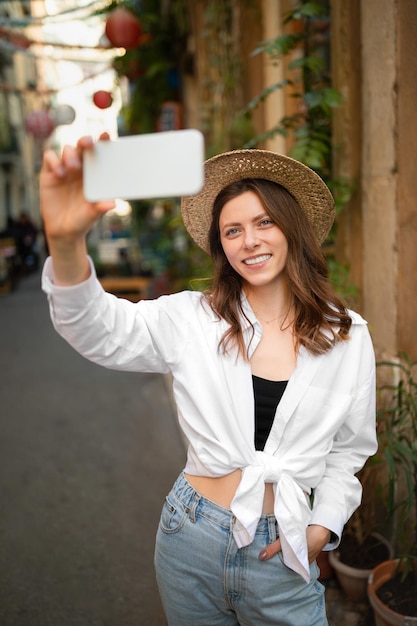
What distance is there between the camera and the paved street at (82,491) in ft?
9.68

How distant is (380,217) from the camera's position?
9.07ft

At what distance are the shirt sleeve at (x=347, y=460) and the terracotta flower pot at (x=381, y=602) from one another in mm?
705

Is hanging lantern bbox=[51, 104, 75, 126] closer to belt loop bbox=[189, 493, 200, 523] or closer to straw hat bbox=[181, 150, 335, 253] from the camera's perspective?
straw hat bbox=[181, 150, 335, 253]

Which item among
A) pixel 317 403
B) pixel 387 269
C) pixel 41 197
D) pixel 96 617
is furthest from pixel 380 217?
pixel 96 617

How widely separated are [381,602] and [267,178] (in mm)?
1707

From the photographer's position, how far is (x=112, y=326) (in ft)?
4.91

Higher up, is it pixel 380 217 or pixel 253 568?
pixel 380 217

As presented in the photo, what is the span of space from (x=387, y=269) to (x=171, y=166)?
1952mm

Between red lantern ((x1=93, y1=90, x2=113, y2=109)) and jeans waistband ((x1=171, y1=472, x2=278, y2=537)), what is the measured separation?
7020 millimetres

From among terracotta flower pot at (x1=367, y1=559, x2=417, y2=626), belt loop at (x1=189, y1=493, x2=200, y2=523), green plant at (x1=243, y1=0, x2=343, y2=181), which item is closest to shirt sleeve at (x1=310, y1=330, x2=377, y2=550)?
belt loop at (x1=189, y1=493, x2=200, y2=523)

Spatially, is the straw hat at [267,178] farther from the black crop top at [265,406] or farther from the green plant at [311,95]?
the green plant at [311,95]

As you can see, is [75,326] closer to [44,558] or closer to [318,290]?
[318,290]

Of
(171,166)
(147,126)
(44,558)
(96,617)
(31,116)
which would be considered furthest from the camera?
(31,116)

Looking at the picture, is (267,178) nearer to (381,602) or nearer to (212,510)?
(212,510)
